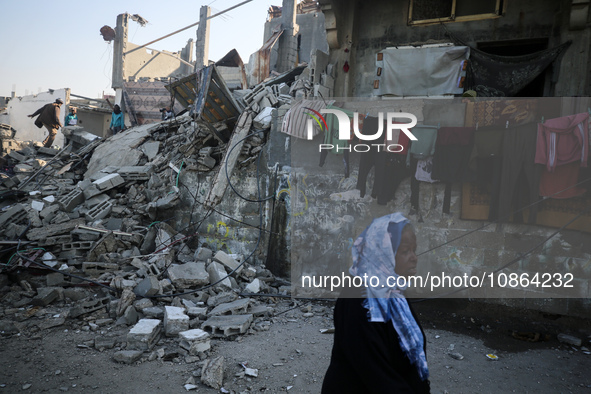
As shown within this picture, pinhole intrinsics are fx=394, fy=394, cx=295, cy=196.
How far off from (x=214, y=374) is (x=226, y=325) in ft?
3.77

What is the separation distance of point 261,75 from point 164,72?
1128 centimetres

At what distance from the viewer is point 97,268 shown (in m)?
6.65

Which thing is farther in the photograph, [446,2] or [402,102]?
[446,2]

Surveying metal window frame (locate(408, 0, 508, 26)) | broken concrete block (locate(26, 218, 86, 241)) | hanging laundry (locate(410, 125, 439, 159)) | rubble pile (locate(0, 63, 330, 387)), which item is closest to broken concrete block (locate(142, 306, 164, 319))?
rubble pile (locate(0, 63, 330, 387))

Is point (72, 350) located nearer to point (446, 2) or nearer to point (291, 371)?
point (291, 371)

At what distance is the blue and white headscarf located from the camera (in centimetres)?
195

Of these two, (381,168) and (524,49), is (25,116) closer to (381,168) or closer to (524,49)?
(381,168)

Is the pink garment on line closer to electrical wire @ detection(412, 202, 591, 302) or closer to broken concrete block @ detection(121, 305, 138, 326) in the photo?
electrical wire @ detection(412, 202, 591, 302)

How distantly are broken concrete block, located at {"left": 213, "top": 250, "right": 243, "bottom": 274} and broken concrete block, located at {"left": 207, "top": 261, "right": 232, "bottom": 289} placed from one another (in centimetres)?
18

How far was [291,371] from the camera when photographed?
418cm

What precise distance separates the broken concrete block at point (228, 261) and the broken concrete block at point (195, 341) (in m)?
2.16

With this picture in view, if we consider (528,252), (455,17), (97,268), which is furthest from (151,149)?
(528,252)

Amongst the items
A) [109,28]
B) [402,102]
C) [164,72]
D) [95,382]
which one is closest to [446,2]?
[402,102]

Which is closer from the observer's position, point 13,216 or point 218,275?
point 218,275
